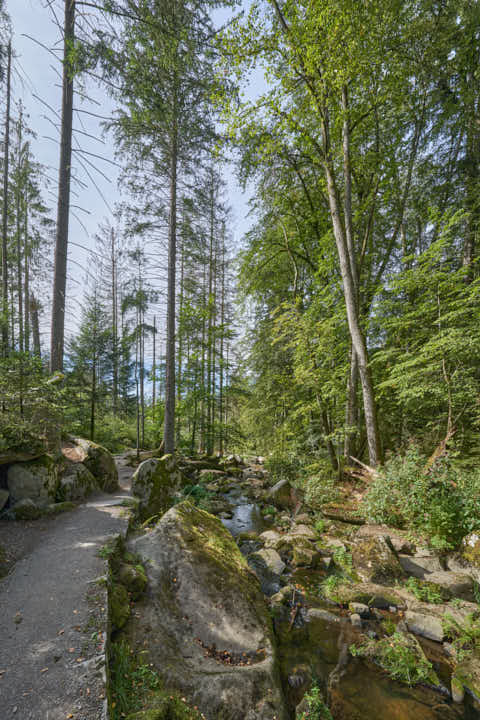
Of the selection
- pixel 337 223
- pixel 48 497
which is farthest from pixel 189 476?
pixel 337 223

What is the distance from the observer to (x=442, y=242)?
17.4 ft

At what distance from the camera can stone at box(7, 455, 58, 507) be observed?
441 cm

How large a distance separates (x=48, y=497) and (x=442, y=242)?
8814 mm

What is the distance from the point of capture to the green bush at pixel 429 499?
14.8 feet


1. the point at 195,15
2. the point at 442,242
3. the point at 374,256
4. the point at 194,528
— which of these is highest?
the point at 195,15

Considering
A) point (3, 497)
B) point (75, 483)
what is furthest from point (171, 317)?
point (3, 497)

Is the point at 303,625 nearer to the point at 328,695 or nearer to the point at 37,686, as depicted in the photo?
the point at 328,695

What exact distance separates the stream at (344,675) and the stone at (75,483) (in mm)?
4354

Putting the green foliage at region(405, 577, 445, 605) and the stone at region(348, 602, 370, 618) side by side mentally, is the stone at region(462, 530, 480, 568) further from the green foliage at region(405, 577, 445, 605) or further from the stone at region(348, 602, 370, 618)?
the stone at region(348, 602, 370, 618)

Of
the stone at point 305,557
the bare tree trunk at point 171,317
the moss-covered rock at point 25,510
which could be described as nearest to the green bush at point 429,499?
the stone at point 305,557

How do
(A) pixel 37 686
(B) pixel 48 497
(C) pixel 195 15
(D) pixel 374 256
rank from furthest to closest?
(D) pixel 374 256 < (C) pixel 195 15 < (B) pixel 48 497 < (A) pixel 37 686

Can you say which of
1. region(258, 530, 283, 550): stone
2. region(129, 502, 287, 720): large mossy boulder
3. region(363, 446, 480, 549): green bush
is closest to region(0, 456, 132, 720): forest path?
region(129, 502, 287, 720): large mossy boulder

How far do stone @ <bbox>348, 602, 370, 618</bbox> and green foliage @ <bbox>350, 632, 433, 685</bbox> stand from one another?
1.30 feet

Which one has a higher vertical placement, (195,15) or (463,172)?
(195,15)
